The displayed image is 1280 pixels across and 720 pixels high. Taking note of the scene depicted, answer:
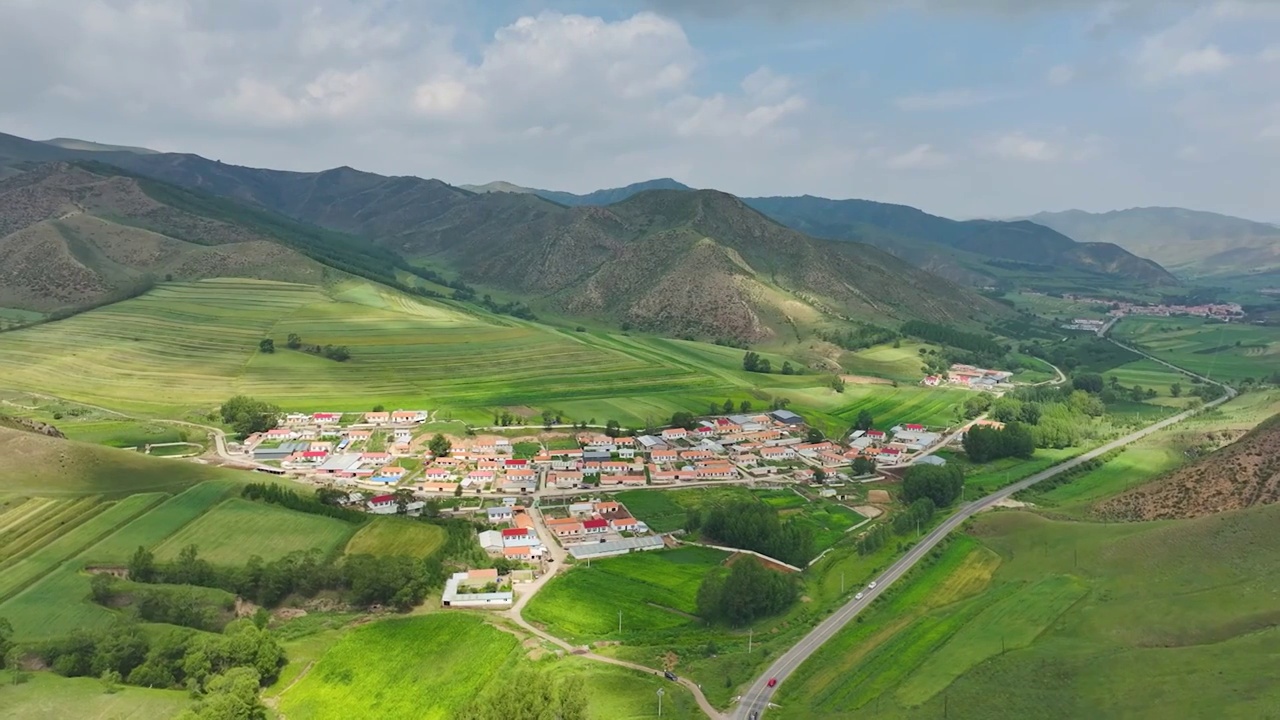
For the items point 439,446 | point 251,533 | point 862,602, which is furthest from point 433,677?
point 439,446

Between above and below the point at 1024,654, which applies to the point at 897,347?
above

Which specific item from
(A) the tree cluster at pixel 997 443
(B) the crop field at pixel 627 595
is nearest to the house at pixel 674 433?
(B) the crop field at pixel 627 595

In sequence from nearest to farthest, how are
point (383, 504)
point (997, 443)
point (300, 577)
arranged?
point (300, 577) < point (383, 504) < point (997, 443)

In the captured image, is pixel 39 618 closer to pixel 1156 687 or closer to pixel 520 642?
pixel 520 642

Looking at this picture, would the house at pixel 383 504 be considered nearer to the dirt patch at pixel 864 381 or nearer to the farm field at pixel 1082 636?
the farm field at pixel 1082 636

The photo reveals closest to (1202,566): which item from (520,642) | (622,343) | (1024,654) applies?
(1024,654)

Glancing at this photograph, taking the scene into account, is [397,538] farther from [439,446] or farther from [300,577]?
[439,446]
